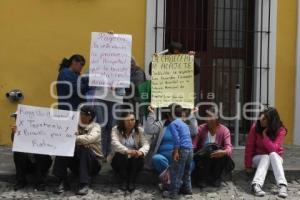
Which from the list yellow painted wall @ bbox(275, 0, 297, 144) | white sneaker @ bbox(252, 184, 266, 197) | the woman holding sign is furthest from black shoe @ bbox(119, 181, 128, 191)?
yellow painted wall @ bbox(275, 0, 297, 144)

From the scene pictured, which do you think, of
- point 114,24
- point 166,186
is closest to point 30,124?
point 166,186

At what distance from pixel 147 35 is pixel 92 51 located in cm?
151

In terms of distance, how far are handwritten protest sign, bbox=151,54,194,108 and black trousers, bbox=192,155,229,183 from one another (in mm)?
729

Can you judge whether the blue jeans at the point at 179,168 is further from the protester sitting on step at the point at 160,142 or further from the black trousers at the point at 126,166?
the black trousers at the point at 126,166

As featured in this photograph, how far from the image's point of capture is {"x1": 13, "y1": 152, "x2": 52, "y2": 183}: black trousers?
6.69 metres

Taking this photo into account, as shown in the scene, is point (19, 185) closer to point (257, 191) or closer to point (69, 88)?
point (69, 88)

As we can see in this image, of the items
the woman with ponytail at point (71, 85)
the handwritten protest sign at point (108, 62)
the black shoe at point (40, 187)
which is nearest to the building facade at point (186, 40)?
the woman with ponytail at point (71, 85)

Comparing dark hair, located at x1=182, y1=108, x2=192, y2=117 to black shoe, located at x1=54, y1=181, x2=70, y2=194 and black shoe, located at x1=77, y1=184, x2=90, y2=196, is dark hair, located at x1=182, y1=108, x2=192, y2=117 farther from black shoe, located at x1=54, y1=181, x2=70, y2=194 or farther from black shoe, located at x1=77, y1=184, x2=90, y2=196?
black shoe, located at x1=54, y1=181, x2=70, y2=194

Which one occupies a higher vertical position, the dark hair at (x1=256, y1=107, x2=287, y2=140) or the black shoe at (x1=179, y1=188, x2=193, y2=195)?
the dark hair at (x1=256, y1=107, x2=287, y2=140)

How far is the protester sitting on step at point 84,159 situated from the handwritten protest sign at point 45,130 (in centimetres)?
11

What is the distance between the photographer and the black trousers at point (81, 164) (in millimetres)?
6598

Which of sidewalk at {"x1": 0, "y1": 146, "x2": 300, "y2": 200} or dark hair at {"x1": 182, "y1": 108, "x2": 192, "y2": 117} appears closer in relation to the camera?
sidewalk at {"x1": 0, "y1": 146, "x2": 300, "y2": 200}

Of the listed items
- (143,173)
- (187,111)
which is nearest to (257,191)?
(187,111)

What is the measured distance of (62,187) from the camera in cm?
667
